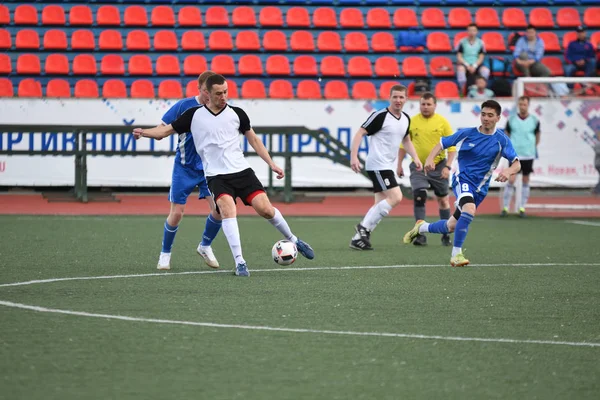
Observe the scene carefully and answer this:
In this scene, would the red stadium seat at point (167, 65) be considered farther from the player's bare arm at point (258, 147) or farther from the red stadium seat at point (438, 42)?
the player's bare arm at point (258, 147)

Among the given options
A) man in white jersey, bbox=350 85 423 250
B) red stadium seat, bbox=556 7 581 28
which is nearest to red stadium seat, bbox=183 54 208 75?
red stadium seat, bbox=556 7 581 28

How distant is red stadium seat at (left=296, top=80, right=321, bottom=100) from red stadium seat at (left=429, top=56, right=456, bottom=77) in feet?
8.85

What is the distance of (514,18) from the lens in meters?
24.7

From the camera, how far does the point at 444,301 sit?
8500 millimetres

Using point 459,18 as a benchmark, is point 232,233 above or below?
below

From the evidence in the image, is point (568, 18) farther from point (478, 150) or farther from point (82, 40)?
point (478, 150)

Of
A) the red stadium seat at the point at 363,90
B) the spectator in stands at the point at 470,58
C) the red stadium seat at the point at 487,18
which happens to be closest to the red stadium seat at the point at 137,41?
the red stadium seat at the point at 363,90

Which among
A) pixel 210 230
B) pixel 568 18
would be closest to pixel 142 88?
pixel 568 18

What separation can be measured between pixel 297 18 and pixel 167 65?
3388 mm

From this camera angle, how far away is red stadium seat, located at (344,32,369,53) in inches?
934

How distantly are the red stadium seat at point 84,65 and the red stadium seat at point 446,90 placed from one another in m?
7.47

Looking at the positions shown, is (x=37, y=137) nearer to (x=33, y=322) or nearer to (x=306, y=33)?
(x=306, y=33)

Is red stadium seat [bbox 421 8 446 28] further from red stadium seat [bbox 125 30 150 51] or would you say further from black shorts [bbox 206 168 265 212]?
black shorts [bbox 206 168 265 212]

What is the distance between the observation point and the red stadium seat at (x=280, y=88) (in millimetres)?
22312
